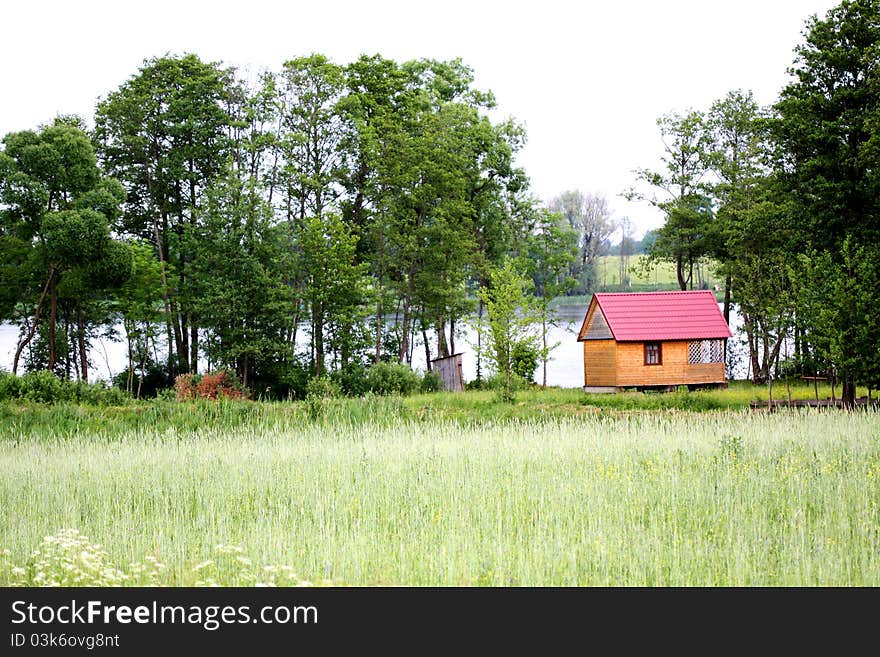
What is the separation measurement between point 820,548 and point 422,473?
495cm

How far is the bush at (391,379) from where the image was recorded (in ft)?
99.4

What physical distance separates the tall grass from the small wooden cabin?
65.4 ft

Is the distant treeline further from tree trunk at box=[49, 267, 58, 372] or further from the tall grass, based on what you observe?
the tall grass

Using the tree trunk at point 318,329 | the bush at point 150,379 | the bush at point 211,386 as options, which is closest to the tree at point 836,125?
the tree trunk at point 318,329

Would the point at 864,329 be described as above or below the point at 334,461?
above

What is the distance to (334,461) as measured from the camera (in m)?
11.8

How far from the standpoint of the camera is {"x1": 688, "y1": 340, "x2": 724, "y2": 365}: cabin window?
34.6m

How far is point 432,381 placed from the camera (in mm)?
A: 34000

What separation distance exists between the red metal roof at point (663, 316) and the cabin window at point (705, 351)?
1.29ft

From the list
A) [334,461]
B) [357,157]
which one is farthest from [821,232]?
[334,461]

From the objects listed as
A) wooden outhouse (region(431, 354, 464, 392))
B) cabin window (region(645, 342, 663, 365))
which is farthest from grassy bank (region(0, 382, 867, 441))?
wooden outhouse (region(431, 354, 464, 392))

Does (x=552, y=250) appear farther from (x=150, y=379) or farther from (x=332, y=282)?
(x=150, y=379)

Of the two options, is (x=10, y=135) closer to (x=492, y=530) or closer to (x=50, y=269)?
(x=50, y=269)
